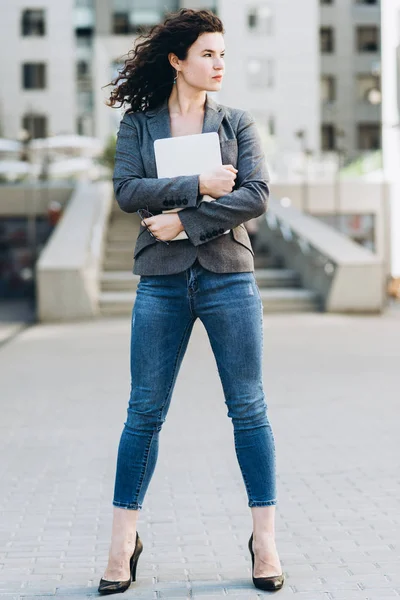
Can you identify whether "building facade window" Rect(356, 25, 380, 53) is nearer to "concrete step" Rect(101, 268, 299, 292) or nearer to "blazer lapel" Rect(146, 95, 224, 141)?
"concrete step" Rect(101, 268, 299, 292)

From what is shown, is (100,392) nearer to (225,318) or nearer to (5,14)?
(225,318)

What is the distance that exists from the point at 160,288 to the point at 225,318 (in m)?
0.23

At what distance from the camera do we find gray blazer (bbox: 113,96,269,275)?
159 inches

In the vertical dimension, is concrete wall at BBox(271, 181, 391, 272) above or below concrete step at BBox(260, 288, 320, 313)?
above

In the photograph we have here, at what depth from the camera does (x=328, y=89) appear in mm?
70625

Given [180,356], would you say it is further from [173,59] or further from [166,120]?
[173,59]

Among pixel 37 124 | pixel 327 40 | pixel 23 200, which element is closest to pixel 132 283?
pixel 23 200

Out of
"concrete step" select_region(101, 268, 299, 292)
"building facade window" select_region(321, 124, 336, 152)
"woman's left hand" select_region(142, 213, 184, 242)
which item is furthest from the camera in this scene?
"building facade window" select_region(321, 124, 336, 152)

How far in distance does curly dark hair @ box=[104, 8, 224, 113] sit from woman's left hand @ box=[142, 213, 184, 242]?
0.45 metres

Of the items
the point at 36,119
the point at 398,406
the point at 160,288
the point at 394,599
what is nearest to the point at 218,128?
the point at 160,288

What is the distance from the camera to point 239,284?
411 cm

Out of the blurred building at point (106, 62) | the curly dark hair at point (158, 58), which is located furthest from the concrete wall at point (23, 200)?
the blurred building at point (106, 62)

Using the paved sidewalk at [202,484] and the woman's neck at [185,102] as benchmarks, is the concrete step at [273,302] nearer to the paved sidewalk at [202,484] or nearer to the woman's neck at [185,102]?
the paved sidewalk at [202,484]

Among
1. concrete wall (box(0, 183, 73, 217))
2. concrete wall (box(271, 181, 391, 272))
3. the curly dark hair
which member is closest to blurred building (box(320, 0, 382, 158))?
concrete wall (box(271, 181, 391, 272))
